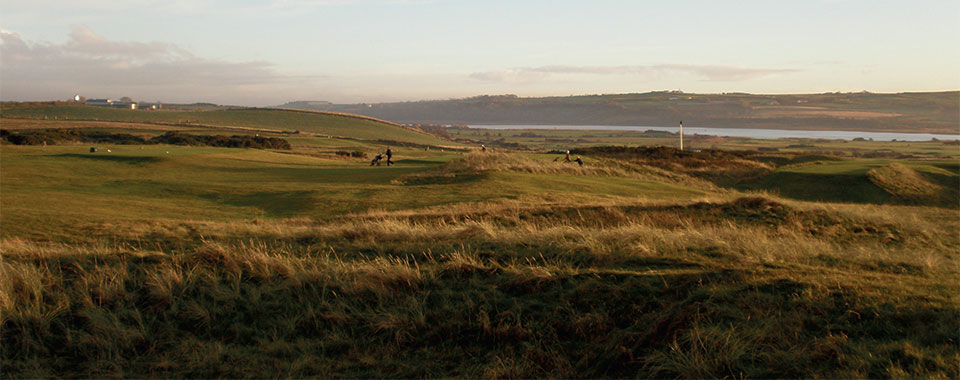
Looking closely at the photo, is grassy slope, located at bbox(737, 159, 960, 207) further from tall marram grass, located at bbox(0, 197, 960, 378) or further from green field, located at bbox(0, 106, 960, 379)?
tall marram grass, located at bbox(0, 197, 960, 378)

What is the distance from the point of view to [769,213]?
18.2 m

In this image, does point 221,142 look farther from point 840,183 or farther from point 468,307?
point 468,307

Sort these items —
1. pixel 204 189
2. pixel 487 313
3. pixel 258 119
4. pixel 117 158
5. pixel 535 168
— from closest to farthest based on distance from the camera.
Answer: pixel 487 313, pixel 204 189, pixel 117 158, pixel 535 168, pixel 258 119

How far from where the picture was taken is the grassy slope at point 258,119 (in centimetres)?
10706

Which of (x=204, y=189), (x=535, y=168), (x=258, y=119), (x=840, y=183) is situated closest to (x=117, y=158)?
→ (x=204, y=189)

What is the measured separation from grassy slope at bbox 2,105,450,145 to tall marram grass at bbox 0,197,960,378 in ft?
310

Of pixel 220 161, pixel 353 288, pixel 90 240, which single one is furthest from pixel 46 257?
pixel 220 161

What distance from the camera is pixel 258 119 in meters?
125

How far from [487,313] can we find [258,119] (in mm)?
129417

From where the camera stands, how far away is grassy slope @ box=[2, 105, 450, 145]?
351ft

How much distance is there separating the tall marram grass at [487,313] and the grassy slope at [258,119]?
9436cm

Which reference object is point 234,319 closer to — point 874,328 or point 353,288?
point 353,288

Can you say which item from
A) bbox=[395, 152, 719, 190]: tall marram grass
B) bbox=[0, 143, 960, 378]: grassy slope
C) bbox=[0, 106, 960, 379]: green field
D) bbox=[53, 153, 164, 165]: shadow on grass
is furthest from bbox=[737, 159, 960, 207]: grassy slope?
bbox=[53, 153, 164, 165]: shadow on grass

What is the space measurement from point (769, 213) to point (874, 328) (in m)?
13.7
